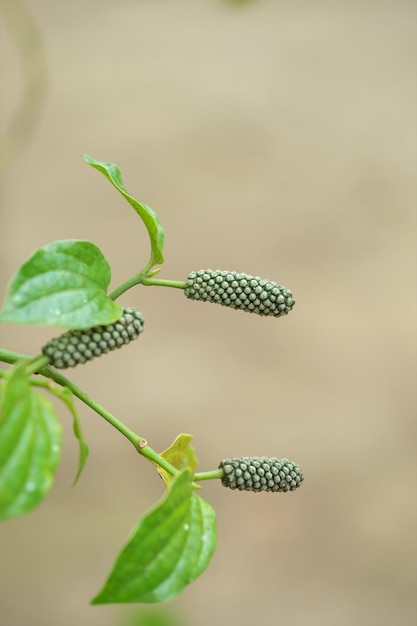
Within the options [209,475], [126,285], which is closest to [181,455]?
[209,475]

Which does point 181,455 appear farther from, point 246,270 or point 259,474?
point 246,270

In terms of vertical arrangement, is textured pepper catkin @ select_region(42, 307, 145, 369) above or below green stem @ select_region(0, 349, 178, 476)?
above

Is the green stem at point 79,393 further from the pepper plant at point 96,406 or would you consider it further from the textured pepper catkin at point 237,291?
the textured pepper catkin at point 237,291

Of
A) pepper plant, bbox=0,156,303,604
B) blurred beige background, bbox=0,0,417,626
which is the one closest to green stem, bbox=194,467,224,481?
pepper plant, bbox=0,156,303,604

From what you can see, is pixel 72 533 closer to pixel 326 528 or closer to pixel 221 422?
pixel 221 422

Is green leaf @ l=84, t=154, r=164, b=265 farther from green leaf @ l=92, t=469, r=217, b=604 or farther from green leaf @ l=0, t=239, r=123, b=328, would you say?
green leaf @ l=92, t=469, r=217, b=604

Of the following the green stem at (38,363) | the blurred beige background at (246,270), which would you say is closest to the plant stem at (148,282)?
the green stem at (38,363)
